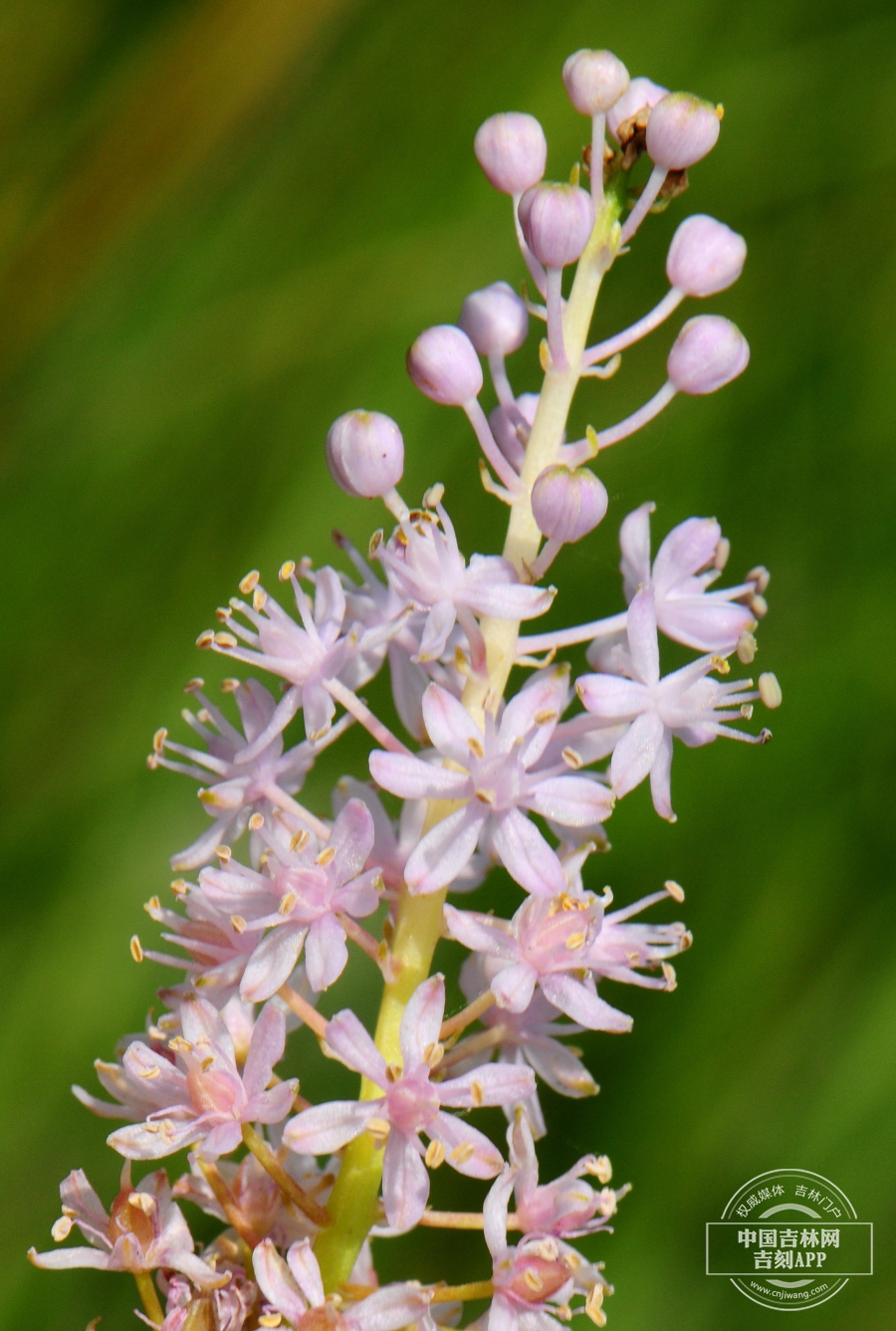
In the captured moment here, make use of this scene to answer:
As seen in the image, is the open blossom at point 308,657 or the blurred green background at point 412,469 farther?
the blurred green background at point 412,469

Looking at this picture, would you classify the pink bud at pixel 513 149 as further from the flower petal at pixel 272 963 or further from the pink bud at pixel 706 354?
the flower petal at pixel 272 963

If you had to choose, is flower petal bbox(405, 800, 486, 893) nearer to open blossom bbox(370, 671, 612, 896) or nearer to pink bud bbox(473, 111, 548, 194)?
open blossom bbox(370, 671, 612, 896)

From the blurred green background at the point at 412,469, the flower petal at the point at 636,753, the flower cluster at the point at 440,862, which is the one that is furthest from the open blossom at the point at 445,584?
the blurred green background at the point at 412,469

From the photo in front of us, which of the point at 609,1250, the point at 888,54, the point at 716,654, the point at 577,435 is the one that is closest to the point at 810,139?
the point at 888,54

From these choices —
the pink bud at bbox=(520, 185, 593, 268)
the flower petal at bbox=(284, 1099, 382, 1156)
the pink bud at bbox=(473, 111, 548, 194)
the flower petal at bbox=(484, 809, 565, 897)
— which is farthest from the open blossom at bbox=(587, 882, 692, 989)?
the pink bud at bbox=(473, 111, 548, 194)

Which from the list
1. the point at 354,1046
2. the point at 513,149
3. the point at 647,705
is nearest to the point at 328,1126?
the point at 354,1046

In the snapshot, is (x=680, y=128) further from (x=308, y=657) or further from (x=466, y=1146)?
(x=466, y=1146)
